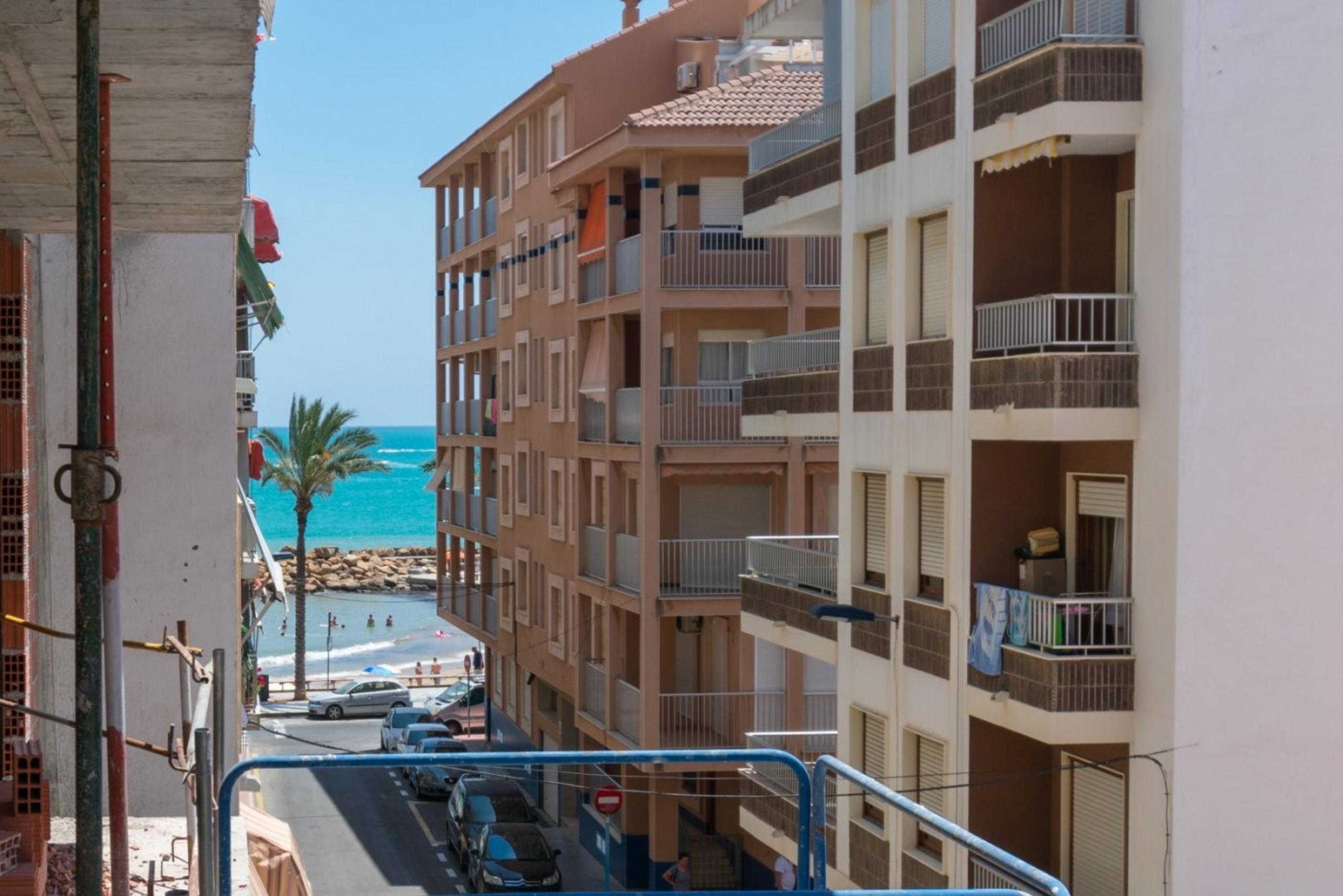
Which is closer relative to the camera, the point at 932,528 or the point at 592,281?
the point at 932,528

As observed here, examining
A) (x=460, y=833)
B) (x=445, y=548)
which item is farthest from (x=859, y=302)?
(x=445, y=548)

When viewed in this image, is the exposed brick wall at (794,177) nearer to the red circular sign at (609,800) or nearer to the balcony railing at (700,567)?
the balcony railing at (700,567)

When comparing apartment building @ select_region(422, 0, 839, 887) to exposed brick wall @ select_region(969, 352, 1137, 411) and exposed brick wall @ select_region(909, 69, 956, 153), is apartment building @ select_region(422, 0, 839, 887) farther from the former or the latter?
exposed brick wall @ select_region(969, 352, 1137, 411)

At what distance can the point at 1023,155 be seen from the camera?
56.7 feet

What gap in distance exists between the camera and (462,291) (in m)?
51.4

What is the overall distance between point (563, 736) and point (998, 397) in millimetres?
25986

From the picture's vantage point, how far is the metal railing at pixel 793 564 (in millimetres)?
23188

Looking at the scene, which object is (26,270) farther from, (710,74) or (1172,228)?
(710,74)

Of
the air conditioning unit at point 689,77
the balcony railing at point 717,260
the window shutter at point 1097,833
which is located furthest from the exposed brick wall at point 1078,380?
the air conditioning unit at point 689,77

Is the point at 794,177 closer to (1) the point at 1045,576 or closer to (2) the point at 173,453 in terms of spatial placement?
(1) the point at 1045,576

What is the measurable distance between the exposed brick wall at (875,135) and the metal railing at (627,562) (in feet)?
41.7

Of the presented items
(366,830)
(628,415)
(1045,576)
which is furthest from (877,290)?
(366,830)

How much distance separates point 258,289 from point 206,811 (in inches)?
696

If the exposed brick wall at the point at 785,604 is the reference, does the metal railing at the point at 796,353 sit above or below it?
above
